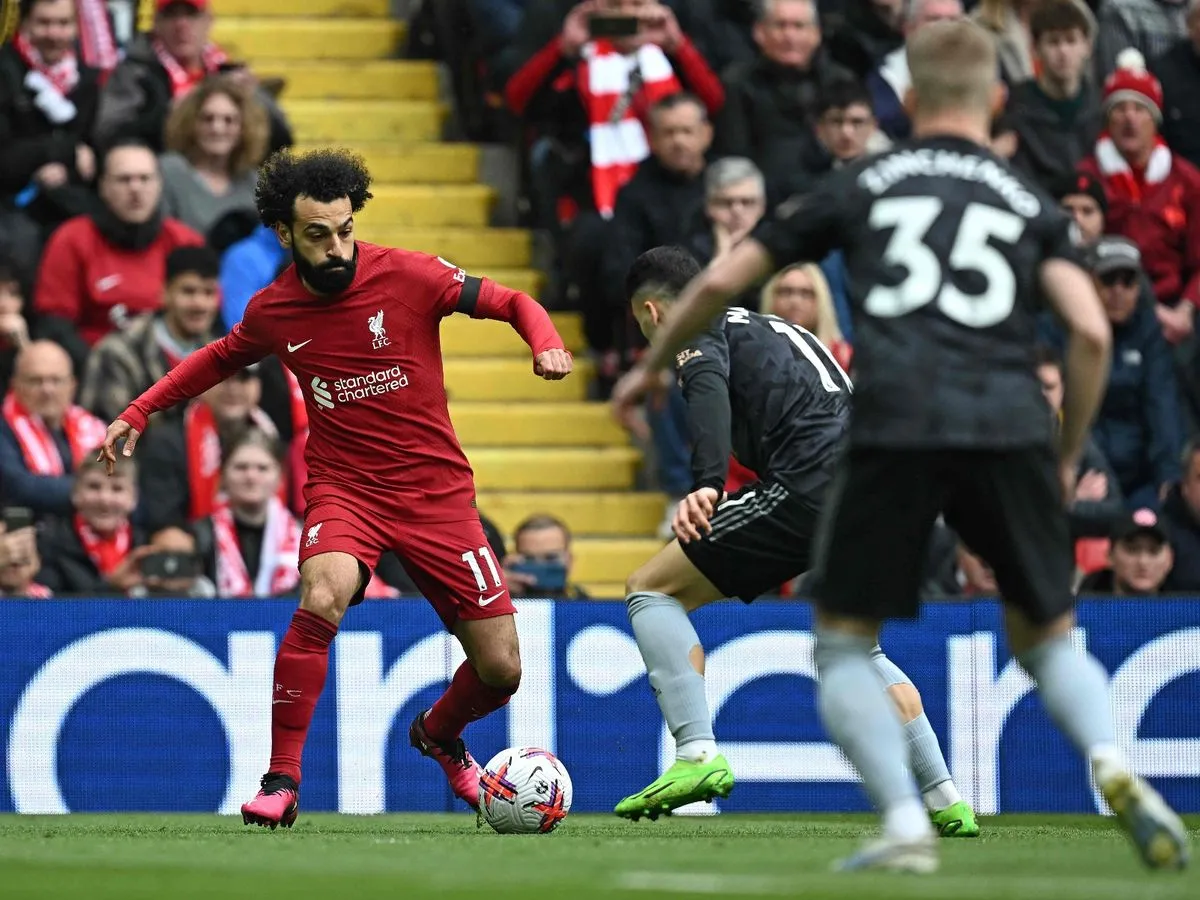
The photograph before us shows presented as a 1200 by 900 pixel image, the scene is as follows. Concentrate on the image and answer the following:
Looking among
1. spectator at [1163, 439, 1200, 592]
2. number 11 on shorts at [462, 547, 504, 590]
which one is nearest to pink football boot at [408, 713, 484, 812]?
number 11 on shorts at [462, 547, 504, 590]

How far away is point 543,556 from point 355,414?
321cm

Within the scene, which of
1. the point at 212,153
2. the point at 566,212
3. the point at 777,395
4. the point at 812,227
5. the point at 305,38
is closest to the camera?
the point at 812,227

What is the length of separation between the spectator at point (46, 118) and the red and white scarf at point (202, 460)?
1556 millimetres

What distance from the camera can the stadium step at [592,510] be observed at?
550 inches

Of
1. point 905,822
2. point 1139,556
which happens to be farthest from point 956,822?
point 1139,556

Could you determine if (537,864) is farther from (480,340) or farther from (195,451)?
(480,340)

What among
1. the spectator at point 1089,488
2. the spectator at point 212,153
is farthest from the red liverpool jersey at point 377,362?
the spectator at point 212,153

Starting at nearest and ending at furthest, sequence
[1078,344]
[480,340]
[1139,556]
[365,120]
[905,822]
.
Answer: [905,822]
[1078,344]
[1139,556]
[480,340]
[365,120]

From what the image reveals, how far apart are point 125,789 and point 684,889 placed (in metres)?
5.53

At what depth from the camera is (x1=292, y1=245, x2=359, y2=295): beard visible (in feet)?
28.9

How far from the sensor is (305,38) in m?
16.3

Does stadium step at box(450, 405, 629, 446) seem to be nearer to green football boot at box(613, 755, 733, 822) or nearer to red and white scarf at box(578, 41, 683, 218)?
red and white scarf at box(578, 41, 683, 218)

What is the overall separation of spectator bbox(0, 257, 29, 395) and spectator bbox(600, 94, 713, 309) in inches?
129

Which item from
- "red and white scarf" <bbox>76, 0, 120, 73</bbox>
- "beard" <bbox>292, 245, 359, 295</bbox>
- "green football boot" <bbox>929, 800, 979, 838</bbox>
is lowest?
"green football boot" <bbox>929, 800, 979, 838</bbox>
